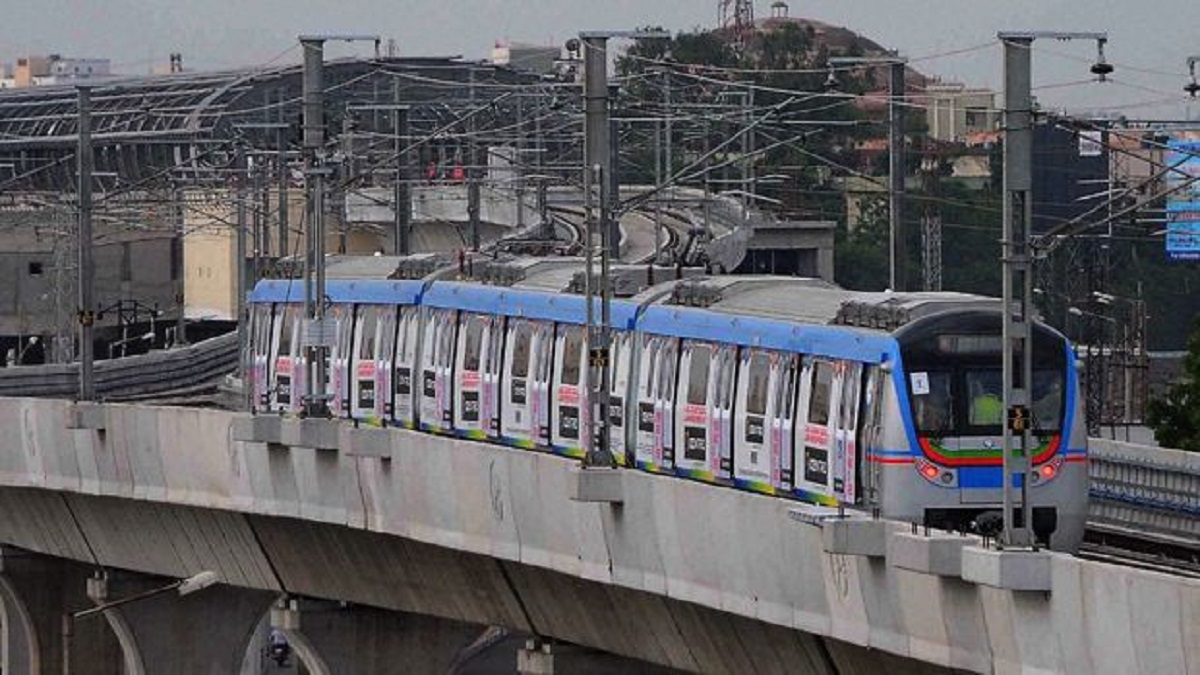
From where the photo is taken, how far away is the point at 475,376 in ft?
145

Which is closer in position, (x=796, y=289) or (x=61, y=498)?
(x=796, y=289)

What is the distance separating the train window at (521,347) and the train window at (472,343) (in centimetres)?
119

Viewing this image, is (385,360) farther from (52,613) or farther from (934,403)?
(934,403)

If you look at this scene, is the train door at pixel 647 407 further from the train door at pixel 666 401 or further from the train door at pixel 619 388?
the train door at pixel 619 388

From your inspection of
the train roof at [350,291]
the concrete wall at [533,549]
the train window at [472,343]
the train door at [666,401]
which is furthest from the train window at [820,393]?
the train roof at [350,291]

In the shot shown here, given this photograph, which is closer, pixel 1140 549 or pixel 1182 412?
pixel 1140 549

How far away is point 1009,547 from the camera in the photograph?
1016 inches

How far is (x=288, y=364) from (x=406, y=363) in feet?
14.1

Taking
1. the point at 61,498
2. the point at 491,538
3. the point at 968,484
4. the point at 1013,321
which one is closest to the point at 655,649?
the point at 491,538

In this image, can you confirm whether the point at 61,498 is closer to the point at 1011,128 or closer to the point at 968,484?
the point at 968,484

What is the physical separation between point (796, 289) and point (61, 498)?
59.2 ft

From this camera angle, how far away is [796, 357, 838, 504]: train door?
3275 centimetres

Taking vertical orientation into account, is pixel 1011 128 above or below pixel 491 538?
above

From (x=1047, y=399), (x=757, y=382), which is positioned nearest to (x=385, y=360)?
(x=757, y=382)
